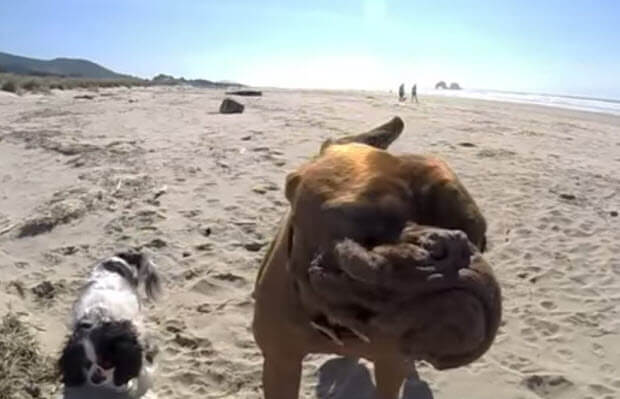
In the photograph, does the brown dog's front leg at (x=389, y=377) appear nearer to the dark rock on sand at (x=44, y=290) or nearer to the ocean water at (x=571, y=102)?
the dark rock on sand at (x=44, y=290)

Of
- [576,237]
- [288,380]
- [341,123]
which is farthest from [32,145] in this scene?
[288,380]

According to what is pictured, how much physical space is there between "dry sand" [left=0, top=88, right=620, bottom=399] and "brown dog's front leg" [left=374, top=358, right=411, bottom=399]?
1.93 ft

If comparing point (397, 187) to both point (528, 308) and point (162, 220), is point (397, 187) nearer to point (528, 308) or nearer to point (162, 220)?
point (528, 308)

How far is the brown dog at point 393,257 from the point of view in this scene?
4.64ft

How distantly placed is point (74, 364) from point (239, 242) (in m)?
2.38

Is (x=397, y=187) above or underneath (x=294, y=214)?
above

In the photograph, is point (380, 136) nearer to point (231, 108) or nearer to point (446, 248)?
point (446, 248)

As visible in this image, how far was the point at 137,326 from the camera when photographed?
376 cm

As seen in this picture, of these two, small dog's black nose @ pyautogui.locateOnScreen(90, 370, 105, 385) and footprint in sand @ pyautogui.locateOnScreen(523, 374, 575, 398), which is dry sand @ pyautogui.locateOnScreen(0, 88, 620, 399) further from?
small dog's black nose @ pyautogui.locateOnScreen(90, 370, 105, 385)

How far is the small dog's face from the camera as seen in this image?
3.43 m

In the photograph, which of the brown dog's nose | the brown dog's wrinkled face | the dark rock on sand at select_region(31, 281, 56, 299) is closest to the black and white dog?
the dark rock on sand at select_region(31, 281, 56, 299)

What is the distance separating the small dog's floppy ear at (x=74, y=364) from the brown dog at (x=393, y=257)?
2.04m

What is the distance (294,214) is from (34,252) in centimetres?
444

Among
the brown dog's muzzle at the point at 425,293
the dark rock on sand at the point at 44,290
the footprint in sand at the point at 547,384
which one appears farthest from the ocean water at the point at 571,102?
the brown dog's muzzle at the point at 425,293
